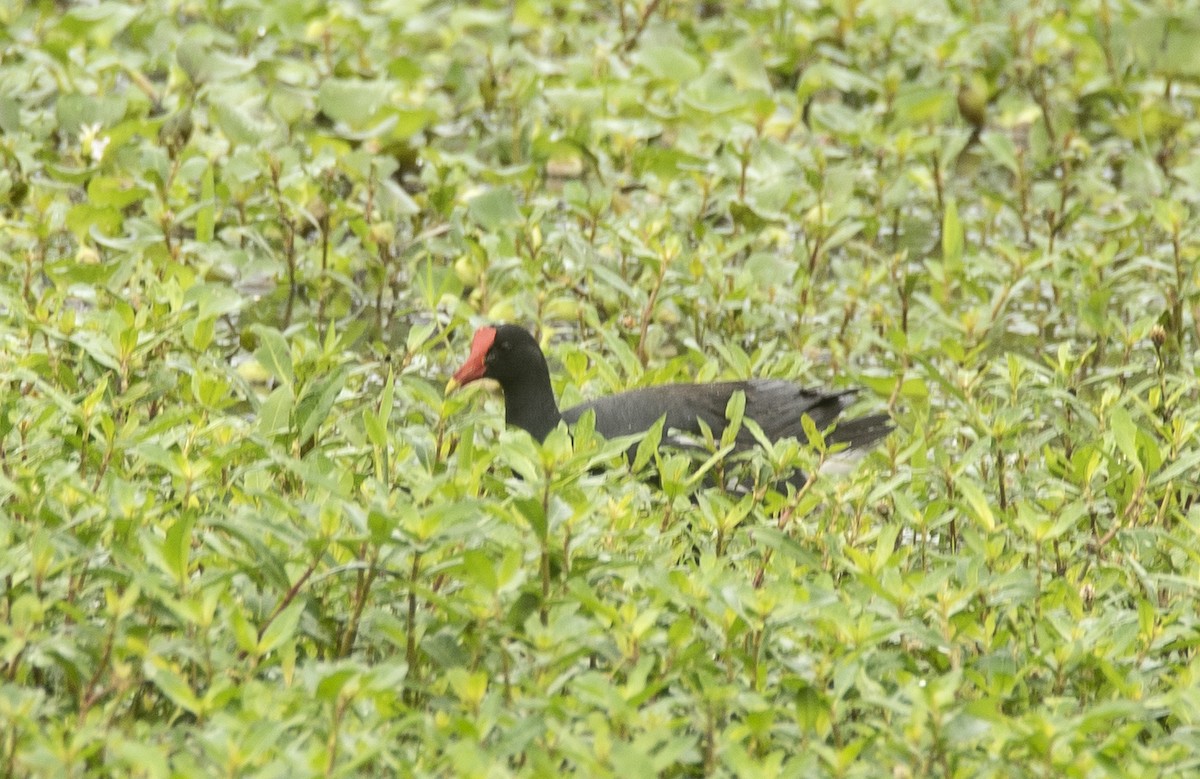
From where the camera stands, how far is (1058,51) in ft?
28.9

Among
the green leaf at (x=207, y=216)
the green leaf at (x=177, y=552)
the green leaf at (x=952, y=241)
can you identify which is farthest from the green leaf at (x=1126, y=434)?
the green leaf at (x=207, y=216)

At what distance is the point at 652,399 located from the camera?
15.8 ft

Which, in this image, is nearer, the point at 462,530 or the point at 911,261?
the point at 462,530

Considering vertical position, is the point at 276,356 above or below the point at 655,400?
above

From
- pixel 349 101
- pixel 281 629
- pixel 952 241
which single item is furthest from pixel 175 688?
pixel 349 101

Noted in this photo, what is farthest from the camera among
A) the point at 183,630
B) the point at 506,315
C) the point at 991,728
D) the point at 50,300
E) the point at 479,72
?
the point at 479,72

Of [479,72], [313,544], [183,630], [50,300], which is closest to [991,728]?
[313,544]

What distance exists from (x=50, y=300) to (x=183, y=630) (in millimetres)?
1873

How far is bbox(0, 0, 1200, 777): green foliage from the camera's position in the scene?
2.97 m

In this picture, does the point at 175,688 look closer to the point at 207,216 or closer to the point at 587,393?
the point at 587,393

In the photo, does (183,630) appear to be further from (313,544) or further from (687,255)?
(687,255)

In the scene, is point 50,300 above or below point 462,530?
below

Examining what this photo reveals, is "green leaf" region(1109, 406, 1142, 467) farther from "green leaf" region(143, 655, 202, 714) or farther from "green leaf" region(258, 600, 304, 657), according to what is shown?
"green leaf" region(143, 655, 202, 714)

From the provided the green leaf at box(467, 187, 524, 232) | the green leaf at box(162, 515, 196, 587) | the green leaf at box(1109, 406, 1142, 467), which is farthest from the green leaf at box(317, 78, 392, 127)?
the green leaf at box(162, 515, 196, 587)
